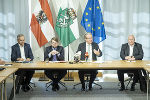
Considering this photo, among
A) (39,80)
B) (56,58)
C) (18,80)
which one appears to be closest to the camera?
(18,80)

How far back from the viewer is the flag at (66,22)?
7.56m

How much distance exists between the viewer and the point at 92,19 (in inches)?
297

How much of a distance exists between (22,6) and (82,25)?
6.05ft

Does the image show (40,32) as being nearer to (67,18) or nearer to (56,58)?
(67,18)

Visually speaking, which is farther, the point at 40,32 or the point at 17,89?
the point at 40,32

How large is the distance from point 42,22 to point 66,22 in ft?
2.23

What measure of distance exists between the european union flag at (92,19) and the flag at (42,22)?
3.14 ft

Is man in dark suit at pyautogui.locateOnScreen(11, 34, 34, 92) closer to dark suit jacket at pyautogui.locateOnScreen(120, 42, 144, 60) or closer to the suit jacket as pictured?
the suit jacket

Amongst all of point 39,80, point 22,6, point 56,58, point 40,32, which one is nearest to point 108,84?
point 56,58

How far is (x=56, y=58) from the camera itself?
633cm

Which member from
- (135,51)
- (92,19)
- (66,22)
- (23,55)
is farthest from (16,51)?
(135,51)

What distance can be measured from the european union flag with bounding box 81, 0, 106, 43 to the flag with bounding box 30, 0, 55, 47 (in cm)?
96

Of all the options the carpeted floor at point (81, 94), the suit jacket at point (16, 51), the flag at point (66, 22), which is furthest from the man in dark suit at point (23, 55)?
the flag at point (66, 22)

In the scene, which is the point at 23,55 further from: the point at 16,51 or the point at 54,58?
the point at 54,58
